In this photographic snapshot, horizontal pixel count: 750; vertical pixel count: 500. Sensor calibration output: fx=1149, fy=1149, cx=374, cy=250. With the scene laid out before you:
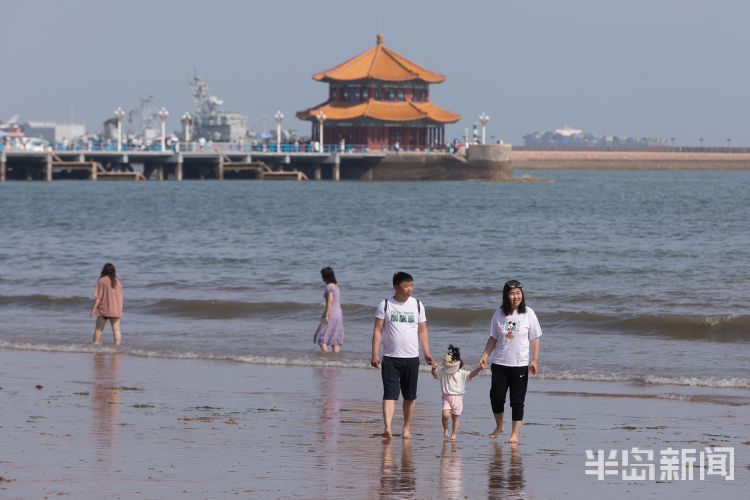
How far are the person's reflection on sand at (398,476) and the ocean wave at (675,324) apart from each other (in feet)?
32.5

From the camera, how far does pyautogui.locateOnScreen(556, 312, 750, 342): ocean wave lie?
17.7 meters

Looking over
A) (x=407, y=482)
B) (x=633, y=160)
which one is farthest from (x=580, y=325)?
(x=633, y=160)

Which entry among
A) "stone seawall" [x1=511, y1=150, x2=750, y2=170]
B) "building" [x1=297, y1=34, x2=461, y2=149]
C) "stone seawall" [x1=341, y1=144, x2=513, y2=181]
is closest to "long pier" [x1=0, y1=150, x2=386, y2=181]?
"stone seawall" [x1=341, y1=144, x2=513, y2=181]

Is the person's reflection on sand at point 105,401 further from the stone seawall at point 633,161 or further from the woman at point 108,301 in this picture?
the stone seawall at point 633,161

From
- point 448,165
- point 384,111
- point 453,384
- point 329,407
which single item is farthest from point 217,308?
point 384,111

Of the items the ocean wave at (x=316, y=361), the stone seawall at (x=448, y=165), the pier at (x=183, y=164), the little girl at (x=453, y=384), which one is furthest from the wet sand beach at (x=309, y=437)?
the stone seawall at (x=448, y=165)

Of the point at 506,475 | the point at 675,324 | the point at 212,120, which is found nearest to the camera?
the point at 506,475

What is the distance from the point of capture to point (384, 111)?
3809 inches

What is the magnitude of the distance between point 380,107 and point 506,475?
3542 inches

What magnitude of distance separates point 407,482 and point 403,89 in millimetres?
93202

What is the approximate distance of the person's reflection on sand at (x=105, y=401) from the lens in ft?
29.5

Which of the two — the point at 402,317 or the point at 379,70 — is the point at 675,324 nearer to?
the point at 402,317

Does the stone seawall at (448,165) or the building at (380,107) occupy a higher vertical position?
the building at (380,107)

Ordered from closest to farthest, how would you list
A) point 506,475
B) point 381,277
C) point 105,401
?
point 506,475 → point 105,401 → point 381,277
